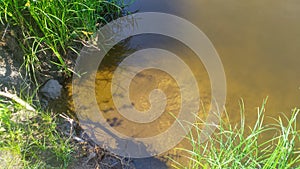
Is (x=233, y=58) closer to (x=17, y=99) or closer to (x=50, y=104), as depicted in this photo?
(x=50, y=104)

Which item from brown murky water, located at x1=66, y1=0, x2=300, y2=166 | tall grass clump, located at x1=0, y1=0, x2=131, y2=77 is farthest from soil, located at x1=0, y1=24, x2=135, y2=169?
brown murky water, located at x1=66, y1=0, x2=300, y2=166

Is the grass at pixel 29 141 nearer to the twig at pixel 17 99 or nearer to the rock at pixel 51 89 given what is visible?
the twig at pixel 17 99

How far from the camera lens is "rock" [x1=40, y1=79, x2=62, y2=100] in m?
2.09

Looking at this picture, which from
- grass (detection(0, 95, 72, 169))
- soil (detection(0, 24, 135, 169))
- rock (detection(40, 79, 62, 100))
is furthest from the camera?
rock (detection(40, 79, 62, 100))

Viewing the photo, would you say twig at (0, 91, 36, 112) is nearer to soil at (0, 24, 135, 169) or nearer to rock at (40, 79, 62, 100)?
soil at (0, 24, 135, 169)

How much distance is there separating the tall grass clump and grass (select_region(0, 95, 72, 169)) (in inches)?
15.0

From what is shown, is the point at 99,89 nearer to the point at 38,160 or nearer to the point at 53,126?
the point at 53,126

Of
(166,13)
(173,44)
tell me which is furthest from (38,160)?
(166,13)

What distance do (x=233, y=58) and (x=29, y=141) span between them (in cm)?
147

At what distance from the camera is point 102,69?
2324 millimetres

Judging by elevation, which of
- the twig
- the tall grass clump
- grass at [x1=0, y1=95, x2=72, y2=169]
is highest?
the tall grass clump

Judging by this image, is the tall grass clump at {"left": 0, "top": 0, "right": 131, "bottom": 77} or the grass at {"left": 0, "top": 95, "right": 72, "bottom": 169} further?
the tall grass clump at {"left": 0, "top": 0, "right": 131, "bottom": 77}

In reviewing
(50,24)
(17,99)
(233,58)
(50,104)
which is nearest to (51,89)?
(50,104)

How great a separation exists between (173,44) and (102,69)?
Result: 563 millimetres
